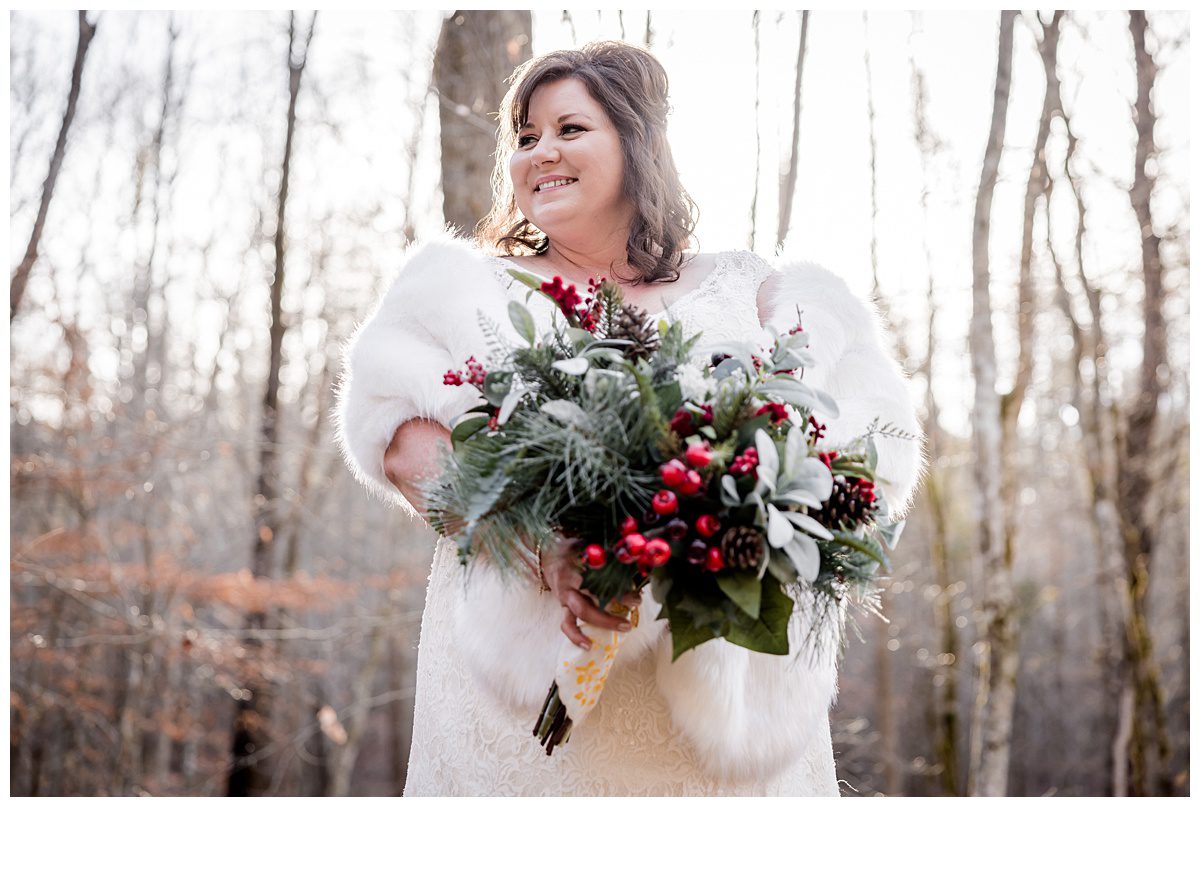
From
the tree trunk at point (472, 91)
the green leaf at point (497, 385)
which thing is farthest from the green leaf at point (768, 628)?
the tree trunk at point (472, 91)

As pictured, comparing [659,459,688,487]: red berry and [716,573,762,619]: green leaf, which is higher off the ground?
[659,459,688,487]: red berry

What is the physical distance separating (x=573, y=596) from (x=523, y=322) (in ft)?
1.02

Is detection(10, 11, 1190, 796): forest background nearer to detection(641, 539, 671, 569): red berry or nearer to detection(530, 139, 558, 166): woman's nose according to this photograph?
Result: detection(530, 139, 558, 166): woman's nose

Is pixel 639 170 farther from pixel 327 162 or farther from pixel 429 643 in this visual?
pixel 327 162

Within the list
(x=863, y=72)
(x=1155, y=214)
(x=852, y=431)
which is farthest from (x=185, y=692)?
(x=852, y=431)

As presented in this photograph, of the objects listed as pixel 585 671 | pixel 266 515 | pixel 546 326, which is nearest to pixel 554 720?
pixel 585 671

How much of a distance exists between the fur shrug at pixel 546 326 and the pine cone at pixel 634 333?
0.79 feet

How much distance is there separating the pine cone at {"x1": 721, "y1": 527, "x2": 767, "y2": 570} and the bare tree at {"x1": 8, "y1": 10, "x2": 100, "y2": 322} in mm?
3493

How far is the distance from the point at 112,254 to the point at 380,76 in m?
2.53

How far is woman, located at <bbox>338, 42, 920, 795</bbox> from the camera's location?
1.31 m

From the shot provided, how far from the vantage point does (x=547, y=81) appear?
162 centimetres

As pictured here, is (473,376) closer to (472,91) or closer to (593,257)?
(593,257)

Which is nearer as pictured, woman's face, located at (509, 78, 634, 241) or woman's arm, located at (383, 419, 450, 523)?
woman's arm, located at (383, 419, 450, 523)

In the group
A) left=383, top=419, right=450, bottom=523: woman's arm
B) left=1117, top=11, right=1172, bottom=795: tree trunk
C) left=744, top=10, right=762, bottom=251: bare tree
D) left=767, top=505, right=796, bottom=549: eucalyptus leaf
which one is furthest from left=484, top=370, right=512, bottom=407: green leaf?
left=1117, top=11, right=1172, bottom=795: tree trunk
